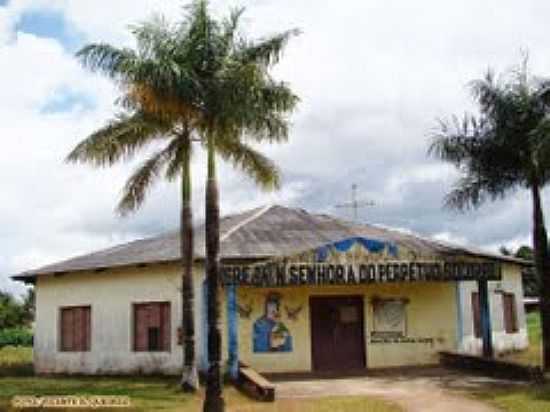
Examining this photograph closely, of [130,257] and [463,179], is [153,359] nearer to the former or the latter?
[130,257]

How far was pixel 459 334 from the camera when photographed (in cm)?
2367

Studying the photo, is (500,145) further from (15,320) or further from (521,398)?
(15,320)

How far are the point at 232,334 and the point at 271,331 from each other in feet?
8.73

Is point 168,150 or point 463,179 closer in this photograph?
point 168,150

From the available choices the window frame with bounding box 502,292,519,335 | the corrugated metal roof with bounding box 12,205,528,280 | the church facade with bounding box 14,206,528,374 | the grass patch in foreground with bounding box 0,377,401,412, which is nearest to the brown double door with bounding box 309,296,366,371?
the church facade with bounding box 14,206,528,374

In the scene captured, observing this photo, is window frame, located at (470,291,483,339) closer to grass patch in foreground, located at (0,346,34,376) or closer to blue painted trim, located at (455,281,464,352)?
blue painted trim, located at (455,281,464,352)

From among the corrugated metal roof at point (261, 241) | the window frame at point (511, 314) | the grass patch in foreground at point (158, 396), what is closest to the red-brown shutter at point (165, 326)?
the grass patch in foreground at point (158, 396)

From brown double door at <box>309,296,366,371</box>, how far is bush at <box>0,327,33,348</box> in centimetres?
2797

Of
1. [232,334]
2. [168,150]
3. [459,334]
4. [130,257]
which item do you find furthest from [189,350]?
[459,334]

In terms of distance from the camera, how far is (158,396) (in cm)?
1700

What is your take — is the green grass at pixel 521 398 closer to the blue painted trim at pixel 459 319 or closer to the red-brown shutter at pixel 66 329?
the blue painted trim at pixel 459 319

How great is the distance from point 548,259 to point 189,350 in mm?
10489

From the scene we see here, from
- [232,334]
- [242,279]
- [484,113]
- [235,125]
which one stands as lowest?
[232,334]

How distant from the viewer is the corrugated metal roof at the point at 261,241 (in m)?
22.2
